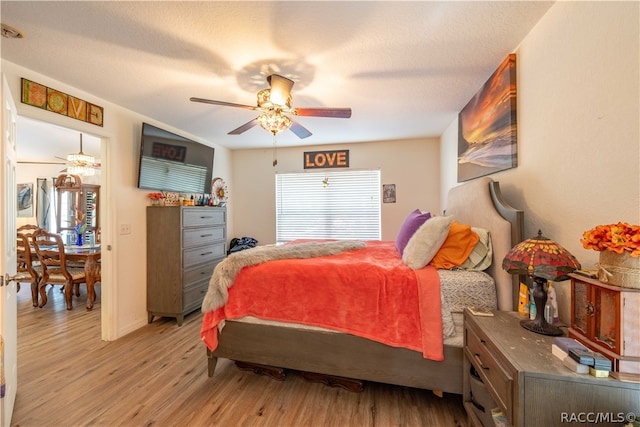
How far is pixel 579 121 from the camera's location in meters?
1.35

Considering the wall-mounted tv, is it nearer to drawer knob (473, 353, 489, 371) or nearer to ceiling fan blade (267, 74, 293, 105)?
ceiling fan blade (267, 74, 293, 105)

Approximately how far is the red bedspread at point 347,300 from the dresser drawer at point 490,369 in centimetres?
23

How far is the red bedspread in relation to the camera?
169 centimetres

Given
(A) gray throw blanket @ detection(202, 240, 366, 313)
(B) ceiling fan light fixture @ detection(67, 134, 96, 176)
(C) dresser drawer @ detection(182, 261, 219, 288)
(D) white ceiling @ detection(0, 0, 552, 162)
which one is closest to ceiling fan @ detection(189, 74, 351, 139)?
(D) white ceiling @ detection(0, 0, 552, 162)

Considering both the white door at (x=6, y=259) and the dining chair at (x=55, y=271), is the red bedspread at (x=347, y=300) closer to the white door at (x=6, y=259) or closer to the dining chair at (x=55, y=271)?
the white door at (x=6, y=259)

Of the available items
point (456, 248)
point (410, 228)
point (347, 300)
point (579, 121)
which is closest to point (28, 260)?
point (347, 300)

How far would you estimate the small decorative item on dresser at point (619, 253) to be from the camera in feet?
2.88

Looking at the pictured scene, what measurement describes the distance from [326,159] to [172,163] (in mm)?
2358

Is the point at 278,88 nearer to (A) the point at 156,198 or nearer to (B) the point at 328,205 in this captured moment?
(A) the point at 156,198

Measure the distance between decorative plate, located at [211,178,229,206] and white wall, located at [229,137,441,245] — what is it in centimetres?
26

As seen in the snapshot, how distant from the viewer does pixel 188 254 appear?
3209 mm

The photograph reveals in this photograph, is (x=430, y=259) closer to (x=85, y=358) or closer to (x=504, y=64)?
(x=504, y=64)

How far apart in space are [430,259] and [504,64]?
158 cm

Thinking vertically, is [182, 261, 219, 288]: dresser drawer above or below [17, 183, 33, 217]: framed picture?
below
